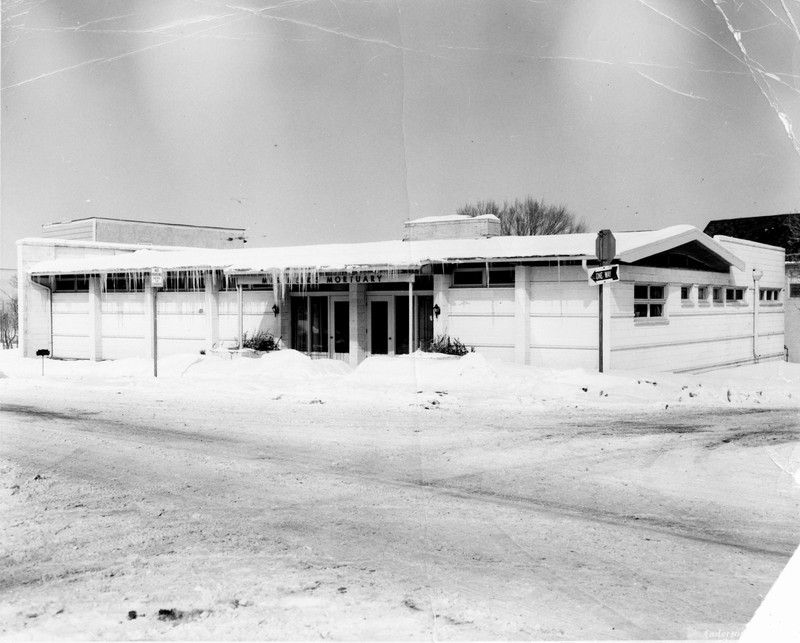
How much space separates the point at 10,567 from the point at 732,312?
21.5 meters

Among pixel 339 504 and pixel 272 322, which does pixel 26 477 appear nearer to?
pixel 339 504

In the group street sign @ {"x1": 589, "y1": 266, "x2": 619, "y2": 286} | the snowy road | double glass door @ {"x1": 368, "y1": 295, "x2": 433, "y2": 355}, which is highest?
street sign @ {"x1": 589, "y1": 266, "x2": 619, "y2": 286}

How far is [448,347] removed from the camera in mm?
17047

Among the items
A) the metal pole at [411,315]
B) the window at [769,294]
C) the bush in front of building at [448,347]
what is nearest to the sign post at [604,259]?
the bush in front of building at [448,347]

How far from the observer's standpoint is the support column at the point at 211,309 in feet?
69.0

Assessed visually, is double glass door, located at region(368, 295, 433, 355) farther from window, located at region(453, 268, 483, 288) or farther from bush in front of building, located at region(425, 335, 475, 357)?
window, located at region(453, 268, 483, 288)

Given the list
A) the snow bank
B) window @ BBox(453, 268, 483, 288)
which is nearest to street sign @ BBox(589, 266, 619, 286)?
the snow bank

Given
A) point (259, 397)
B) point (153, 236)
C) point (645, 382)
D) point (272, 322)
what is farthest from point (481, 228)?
point (153, 236)

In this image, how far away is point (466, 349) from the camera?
1717cm

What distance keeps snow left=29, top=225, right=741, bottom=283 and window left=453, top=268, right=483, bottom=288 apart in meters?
0.49

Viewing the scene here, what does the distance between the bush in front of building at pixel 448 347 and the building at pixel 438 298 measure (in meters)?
0.22

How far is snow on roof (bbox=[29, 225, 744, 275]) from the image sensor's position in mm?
16562

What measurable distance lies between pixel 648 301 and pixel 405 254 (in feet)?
19.8

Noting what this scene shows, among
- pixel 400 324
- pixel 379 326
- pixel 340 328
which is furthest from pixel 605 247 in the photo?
pixel 340 328
